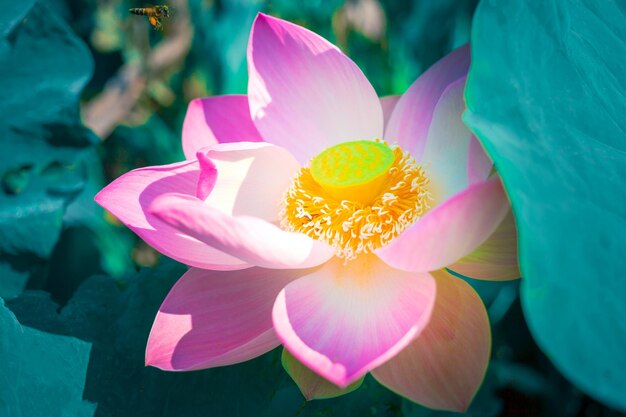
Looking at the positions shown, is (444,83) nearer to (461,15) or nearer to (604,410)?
(461,15)

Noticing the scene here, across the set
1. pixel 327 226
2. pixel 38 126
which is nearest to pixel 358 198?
pixel 327 226

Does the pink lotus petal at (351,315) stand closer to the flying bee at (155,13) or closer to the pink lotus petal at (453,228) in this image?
the pink lotus petal at (453,228)

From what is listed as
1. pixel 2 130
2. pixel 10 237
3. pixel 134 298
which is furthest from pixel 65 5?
pixel 134 298

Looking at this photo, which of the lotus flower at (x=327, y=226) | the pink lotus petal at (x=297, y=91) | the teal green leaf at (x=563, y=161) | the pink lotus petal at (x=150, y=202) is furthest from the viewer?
the pink lotus petal at (x=297, y=91)

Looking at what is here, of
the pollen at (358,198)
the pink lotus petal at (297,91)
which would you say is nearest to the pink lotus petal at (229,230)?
the pollen at (358,198)

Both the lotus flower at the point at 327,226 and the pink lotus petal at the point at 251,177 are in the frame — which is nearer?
the lotus flower at the point at 327,226

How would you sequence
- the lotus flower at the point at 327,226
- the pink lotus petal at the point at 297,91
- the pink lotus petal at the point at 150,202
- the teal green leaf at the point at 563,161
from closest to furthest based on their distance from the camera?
the teal green leaf at the point at 563,161 → the lotus flower at the point at 327,226 → the pink lotus petal at the point at 150,202 → the pink lotus petal at the point at 297,91

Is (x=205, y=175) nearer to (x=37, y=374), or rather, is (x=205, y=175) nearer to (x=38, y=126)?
(x=37, y=374)

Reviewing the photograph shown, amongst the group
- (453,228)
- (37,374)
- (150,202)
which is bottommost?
(37,374)
